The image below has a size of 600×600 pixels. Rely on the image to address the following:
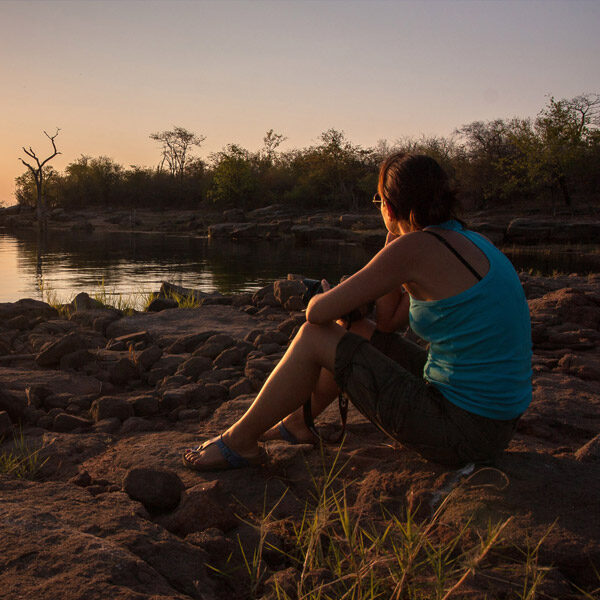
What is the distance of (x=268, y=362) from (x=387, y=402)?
1939mm

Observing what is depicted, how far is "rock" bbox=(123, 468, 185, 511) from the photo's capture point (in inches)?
80.3

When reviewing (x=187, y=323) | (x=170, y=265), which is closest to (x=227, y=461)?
(x=187, y=323)

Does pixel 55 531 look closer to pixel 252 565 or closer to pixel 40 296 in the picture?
pixel 252 565

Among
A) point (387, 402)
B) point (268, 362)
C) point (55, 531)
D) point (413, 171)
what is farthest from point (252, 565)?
point (268, 362)

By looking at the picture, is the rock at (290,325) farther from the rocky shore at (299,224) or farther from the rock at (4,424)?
the rocky shore at (299,224)

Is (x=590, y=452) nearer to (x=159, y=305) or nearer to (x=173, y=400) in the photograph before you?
(x=173, y=400)

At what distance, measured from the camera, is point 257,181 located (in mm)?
39594

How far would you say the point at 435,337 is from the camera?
201 centimetres

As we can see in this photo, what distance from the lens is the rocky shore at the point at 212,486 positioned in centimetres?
154

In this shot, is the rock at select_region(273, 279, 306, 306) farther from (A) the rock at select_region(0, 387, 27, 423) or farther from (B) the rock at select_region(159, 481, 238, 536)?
(B) the rock at select_region(159, 481, 238, 536)

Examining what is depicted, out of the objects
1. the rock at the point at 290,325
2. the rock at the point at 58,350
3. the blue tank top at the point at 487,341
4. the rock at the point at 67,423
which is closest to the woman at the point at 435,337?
the blue tank top at the point at 487,341

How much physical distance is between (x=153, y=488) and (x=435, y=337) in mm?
1104

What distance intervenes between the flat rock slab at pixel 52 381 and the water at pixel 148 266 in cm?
379

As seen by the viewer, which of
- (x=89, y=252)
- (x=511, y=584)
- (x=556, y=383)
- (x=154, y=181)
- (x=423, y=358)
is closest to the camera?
(x=511, y=584)
